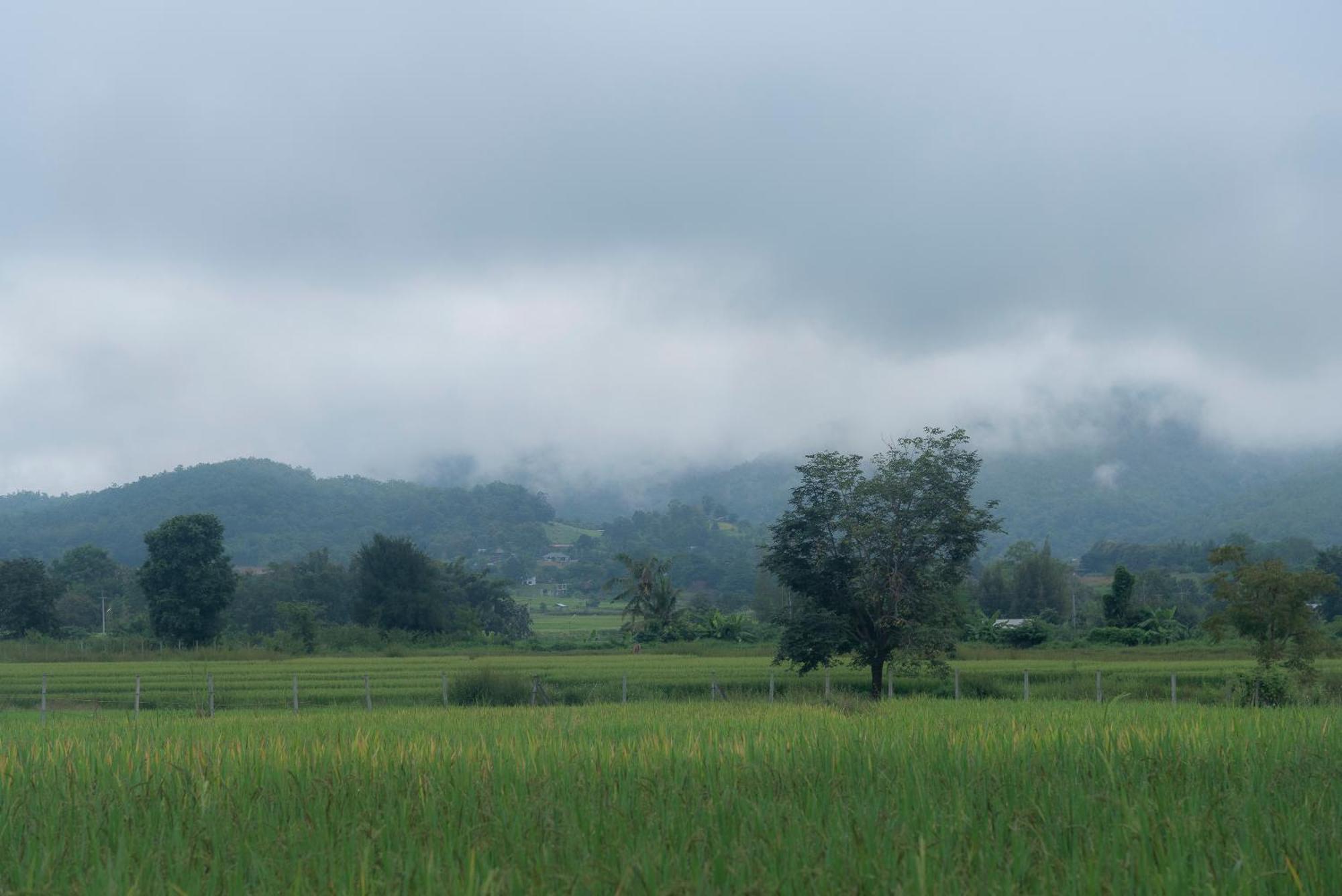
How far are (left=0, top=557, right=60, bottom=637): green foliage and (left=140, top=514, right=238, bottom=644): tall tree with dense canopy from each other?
29.1ft

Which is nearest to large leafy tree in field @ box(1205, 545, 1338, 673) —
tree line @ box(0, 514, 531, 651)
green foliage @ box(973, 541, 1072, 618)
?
tree line @ box(0, 514, 531, 651)

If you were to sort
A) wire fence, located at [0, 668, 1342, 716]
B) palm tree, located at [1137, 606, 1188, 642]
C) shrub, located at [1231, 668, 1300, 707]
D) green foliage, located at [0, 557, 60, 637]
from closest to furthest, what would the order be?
shrub, located at [1231, 668, 1300, 707] < wire fence, located at [0, 668, 1342, 716] < palm tree, located at [1137, 606, 1188, 642] < green foliage, located at [0, 557, 60, 637]

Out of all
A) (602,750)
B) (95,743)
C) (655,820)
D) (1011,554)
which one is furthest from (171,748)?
(1011,554)

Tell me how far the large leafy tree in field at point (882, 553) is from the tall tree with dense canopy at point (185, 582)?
185ft

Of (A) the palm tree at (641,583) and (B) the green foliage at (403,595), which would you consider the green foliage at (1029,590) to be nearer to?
(A) the palm tree at (641,583)

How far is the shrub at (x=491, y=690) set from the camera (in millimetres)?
32844

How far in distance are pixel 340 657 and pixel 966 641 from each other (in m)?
40.6

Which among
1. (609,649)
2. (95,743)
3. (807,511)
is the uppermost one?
(807,511)

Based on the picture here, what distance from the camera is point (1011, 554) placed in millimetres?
150250

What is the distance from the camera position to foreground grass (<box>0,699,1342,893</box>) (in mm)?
4699

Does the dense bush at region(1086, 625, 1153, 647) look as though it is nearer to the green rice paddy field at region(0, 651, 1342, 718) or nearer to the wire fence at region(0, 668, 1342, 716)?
the green rice paddy field at region(0, 651, 1342, 718)

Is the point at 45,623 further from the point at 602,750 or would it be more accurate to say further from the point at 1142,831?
the point at 1142,831

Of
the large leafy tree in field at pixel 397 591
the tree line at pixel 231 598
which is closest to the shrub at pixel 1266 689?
the tree line at pixel 231 598

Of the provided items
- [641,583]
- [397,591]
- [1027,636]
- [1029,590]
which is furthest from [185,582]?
[1029,590]
